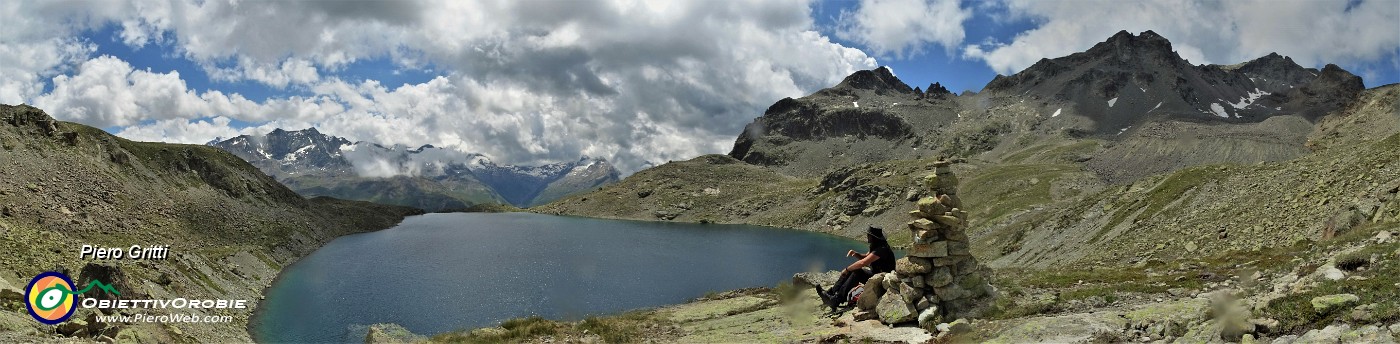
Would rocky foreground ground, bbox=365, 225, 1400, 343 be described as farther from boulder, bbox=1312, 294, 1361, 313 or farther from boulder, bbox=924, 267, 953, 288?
boulder, bbox=924, 267, 953, 288

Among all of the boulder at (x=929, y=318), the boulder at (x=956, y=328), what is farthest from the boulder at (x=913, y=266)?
the boulder at (x=956, y=328)

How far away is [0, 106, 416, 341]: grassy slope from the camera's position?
35.2 m

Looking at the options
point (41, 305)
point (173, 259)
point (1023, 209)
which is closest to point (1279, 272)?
point (41, 305)

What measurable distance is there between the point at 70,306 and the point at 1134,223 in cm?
6483

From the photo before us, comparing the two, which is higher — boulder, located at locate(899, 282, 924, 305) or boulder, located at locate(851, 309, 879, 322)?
boulder, located at locate(899, 282, 924, 305)

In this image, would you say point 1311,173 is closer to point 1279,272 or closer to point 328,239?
point 1279,272

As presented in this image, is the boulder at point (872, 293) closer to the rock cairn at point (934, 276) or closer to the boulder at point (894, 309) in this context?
the rock cairn at point (934, 276)

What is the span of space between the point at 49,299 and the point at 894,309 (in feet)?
89.9

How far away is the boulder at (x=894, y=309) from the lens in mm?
19391

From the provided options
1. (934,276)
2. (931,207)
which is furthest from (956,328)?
(931,207)

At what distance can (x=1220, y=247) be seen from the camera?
36.7 m

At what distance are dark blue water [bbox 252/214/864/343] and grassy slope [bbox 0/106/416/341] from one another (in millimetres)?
5259

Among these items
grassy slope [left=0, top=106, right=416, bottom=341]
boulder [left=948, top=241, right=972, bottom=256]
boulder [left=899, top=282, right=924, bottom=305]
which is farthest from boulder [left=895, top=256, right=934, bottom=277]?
grassy slope [left=0, top=106, right=416, bottom=341]

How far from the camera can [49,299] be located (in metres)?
20.8
